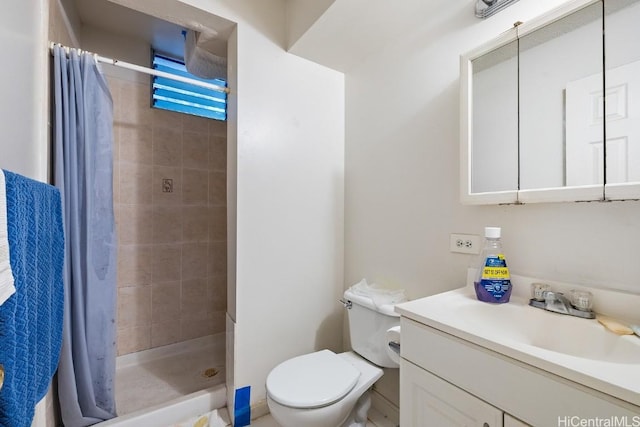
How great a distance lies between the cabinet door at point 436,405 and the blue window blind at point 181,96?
6.96ft

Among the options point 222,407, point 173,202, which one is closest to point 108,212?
point 173,202

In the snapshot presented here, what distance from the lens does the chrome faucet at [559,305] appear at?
31.7 inches

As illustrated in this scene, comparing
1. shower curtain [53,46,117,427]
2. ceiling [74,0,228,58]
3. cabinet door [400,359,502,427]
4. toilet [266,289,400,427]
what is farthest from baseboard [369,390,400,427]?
ceiling [74,0,228,58]

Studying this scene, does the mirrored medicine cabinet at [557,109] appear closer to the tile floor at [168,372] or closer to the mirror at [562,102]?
the mirror at [562,102]

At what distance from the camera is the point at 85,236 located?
4.41 ft

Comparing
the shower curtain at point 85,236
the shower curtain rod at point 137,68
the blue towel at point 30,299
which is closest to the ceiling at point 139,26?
the shower curtain rod at point 137,68

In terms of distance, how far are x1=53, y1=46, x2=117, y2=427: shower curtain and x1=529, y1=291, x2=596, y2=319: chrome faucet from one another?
187 centimetres

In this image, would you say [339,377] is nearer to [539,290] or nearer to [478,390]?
[478,390]

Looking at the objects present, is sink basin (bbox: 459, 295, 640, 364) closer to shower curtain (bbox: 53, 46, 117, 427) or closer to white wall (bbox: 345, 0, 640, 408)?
white wall (bbox: 345, 0, 640, 408)

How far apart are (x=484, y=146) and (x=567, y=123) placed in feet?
0.83

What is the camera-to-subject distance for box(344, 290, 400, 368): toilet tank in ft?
4.18

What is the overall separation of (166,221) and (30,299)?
1.67 m

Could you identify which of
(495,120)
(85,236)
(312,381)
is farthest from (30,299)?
(495,120)

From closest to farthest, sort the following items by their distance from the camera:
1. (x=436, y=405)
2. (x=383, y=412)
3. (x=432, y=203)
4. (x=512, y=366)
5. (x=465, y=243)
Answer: (x=512, y=366), (x=436, y=405), (x=465, y=243), (x=432, y=203), (x=383, y=412)
